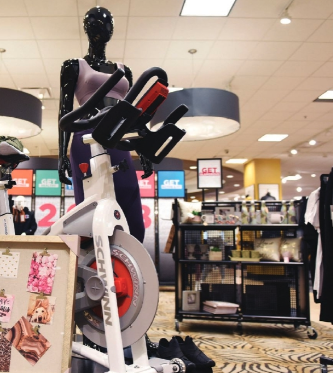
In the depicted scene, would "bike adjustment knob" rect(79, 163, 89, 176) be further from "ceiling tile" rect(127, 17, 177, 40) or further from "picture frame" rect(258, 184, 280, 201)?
"picture frame" rect(258, 184, 280, 201)

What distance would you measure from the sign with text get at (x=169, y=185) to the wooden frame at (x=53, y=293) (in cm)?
604

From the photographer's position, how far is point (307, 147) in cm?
1084

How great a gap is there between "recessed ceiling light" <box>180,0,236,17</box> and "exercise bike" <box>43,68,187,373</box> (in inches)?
125

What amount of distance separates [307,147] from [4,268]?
10.3 metres

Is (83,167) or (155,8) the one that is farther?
(155,8)

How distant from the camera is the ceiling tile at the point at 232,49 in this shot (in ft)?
17.8

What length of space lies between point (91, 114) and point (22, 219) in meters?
4.18

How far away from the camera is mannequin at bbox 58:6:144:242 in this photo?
204cm

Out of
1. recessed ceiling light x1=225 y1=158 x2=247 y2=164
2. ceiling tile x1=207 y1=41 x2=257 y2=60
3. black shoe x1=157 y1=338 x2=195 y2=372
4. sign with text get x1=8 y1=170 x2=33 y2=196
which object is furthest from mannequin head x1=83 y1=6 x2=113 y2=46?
recessed ceiling light x1=225 y1=158 x2=247 y2=164

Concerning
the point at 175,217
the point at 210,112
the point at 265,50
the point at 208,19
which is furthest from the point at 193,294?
the point at 265,50

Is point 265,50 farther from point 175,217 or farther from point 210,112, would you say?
point 175,217

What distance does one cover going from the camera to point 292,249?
12.6 feet

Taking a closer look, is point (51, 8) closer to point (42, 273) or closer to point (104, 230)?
point (104, 230)

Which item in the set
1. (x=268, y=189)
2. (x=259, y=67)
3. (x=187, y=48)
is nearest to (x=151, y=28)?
(x=187, y=48)
